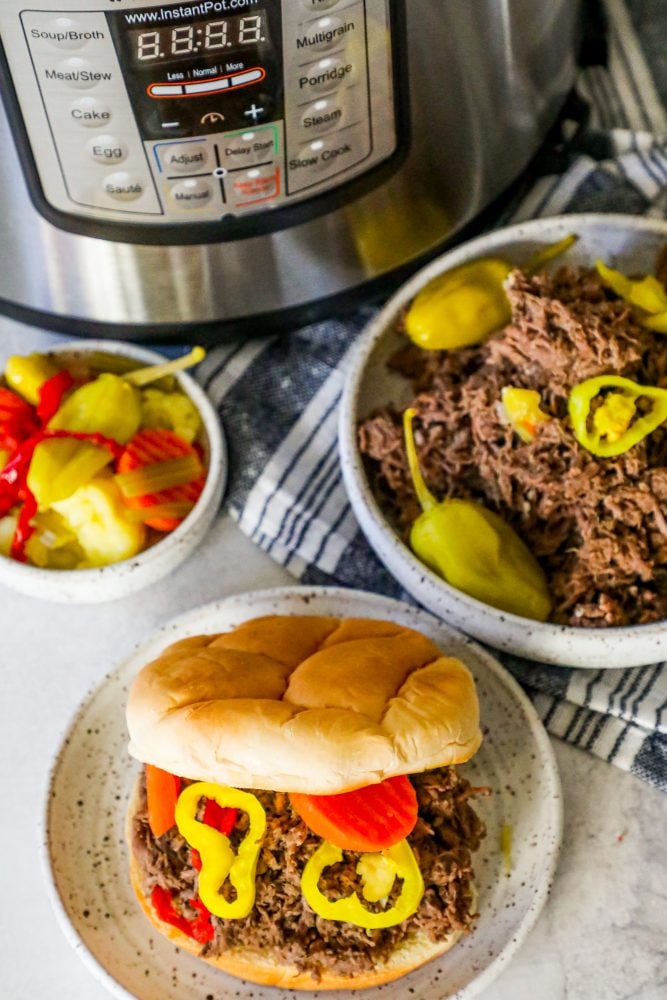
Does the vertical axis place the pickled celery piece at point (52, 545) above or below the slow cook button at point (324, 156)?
below

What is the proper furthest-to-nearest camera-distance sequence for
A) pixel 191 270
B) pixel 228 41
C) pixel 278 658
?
pixel 191 270 → pixel 278 658 → pixel 228 41

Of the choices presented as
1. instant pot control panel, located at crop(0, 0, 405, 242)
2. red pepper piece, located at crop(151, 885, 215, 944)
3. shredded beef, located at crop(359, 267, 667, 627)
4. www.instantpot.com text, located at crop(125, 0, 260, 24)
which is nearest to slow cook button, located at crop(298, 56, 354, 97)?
instant pot control panel, located at crop(0, 0, 405, 242)

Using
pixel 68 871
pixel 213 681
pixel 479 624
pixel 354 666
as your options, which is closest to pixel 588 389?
pixel 479 624

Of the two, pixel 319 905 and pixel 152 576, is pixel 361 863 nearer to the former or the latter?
pixel 319 905

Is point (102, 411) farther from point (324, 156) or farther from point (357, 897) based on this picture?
point (357, 897)

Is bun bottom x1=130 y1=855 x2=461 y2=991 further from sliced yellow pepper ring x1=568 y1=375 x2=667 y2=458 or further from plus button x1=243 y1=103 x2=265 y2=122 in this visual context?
plus button x1=243 y1=103 x2=265 y2=122

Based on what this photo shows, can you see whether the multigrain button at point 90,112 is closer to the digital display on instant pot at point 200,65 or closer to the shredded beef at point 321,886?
the digital display on instant pot at point 200,65

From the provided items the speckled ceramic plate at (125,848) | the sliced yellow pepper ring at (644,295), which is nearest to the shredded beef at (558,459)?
the sliced yellow pepper ring at (644,295)
